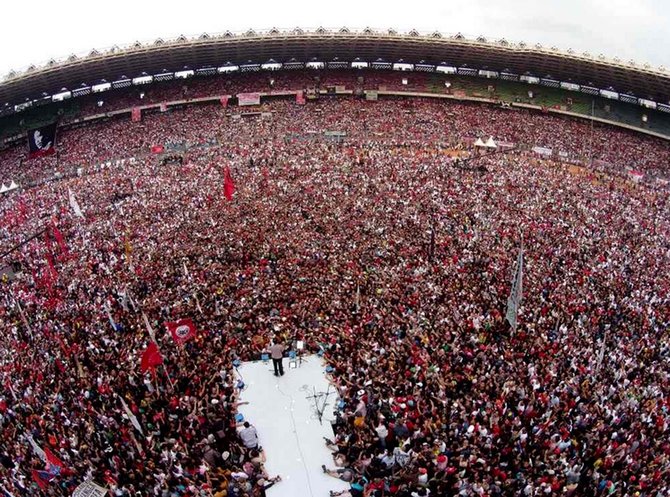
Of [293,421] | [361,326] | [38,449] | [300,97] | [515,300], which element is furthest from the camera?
[300,97]

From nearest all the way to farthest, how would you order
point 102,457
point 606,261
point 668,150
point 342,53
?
1. point 102,457
2. point 606,261
3. point 668,150
4. point 342,53

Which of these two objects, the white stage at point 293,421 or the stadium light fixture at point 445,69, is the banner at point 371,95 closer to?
the stadium light fixture at point 445,69

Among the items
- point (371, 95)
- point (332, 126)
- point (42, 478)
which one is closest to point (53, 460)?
point (42, 478)

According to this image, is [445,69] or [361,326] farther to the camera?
[445,69]

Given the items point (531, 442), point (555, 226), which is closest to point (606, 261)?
point (555, 226)

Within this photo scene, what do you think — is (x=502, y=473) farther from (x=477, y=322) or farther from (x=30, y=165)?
(x=30, y=165)

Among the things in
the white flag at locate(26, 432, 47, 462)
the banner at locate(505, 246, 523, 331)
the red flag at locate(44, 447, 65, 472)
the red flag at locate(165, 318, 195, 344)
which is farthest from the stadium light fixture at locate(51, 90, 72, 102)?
the banner at locate(505, 246, 523, 331)

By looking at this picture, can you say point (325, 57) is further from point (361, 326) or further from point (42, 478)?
point (42, 478)
